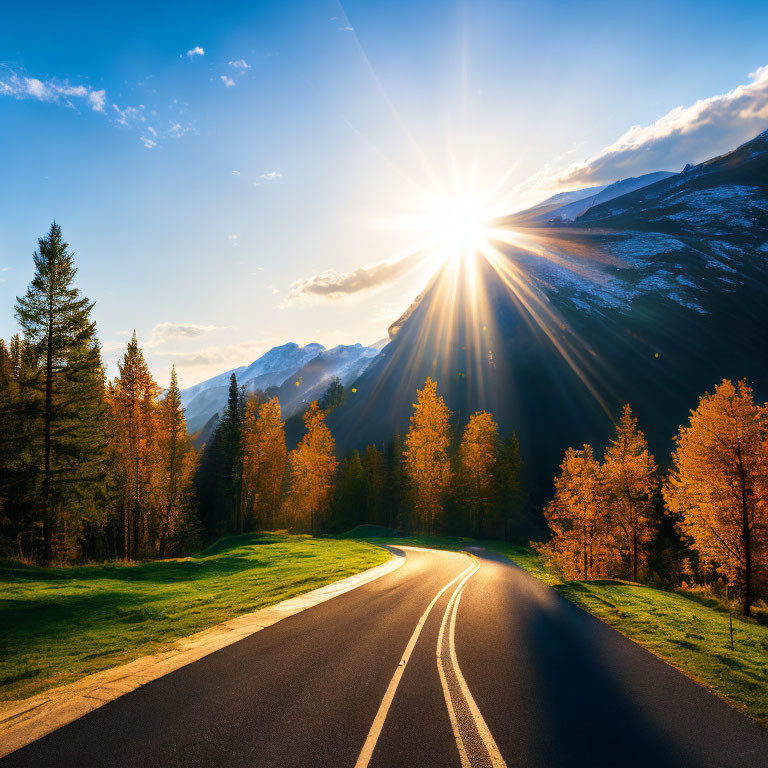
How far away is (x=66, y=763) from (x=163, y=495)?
3833 centimetres

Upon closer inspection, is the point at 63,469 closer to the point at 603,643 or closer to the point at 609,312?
the point at 603,643

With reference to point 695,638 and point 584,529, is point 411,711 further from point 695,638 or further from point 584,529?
point 584,529

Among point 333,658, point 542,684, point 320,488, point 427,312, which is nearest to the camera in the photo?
point 542,684

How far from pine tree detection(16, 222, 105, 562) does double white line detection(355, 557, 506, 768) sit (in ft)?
75.0

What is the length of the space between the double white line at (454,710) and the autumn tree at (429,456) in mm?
38310

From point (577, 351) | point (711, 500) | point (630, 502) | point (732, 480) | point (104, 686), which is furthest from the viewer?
point (577, 351)

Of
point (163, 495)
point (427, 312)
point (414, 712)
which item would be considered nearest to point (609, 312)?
point (427, 312)

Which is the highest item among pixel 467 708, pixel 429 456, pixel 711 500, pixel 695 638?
pixel 429 456

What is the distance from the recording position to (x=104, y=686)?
22.1 ft

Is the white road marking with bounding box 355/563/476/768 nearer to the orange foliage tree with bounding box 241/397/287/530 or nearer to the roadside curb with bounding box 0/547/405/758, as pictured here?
the roadside curb with bounding box 0/547/405/758

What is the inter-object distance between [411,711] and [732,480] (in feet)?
69.5

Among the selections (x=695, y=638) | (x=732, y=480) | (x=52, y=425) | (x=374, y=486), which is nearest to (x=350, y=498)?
(x=374, y=486)

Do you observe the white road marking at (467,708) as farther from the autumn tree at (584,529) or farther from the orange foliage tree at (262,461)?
the orange foliage tree at (262,461)

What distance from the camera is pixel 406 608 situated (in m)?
13.4
